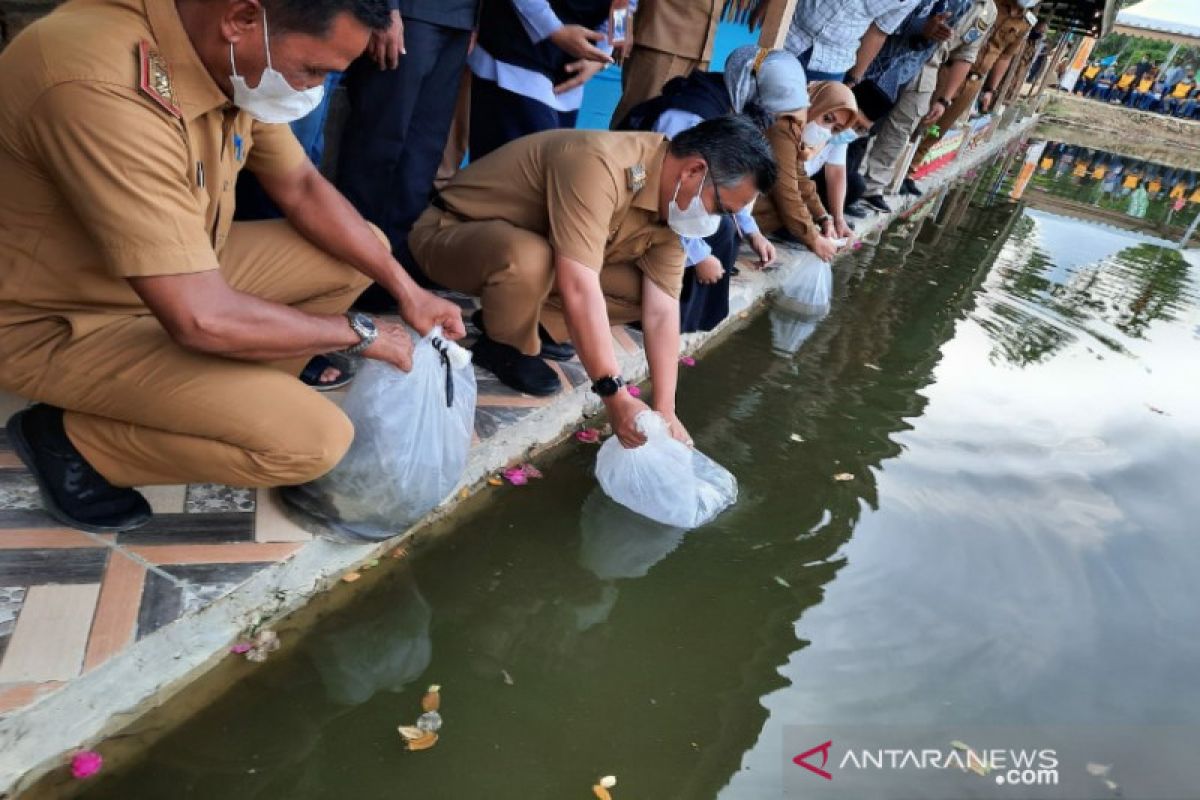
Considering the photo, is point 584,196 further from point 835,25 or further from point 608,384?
point 835,25

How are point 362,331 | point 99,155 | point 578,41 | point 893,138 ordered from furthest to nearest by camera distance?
point 893,138 < point 578,41 < point 362,331 < point 99,155

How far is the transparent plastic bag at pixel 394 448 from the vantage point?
70.8 inches

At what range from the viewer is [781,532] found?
260 centimetres

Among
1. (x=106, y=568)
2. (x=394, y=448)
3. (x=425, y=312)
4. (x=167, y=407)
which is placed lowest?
(x=106, y=568)

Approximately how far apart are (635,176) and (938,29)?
4743mm

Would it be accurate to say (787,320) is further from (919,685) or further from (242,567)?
(242,567)

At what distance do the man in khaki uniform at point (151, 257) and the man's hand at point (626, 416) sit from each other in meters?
0.69

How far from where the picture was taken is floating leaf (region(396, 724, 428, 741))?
1604 mm

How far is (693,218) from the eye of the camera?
95.5 inches

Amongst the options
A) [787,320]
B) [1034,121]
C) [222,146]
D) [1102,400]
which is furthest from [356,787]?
[1034,121]

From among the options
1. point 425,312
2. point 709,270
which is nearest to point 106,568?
point 425,312

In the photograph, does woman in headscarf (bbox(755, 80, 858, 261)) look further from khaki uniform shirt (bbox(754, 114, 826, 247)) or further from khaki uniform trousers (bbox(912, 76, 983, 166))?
khaki uniform trousers (bbox(912, 76, 983, 166))

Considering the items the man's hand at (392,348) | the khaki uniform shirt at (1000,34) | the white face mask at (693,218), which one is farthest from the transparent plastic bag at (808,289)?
the khaki uniform shirt at (1000,34)

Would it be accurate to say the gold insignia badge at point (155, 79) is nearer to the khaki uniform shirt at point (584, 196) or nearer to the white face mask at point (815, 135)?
the khaki uniform shirt at point (584, 196)
